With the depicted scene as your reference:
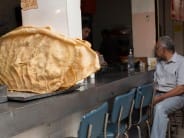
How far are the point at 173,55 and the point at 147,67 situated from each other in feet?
1.66

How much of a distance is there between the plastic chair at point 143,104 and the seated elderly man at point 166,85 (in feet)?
0.42

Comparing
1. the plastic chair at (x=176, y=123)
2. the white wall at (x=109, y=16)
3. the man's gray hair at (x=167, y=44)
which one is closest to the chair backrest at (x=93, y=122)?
the man's gray hair at (x=167, y=44)

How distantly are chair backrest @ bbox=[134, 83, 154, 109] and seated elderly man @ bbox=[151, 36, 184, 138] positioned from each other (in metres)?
0.27

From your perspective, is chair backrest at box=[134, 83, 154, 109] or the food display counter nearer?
the food display counter

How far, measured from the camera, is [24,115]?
1.99m

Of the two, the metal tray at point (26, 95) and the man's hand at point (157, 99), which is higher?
the metal tray at point (26, 95)

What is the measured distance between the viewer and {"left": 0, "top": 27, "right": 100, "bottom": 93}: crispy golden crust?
7.82 feet

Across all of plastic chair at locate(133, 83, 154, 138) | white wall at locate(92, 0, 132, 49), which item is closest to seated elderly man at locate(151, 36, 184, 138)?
plastic chair at locate(133, 83, 154, 138)

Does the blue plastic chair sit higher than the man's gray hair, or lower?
lower

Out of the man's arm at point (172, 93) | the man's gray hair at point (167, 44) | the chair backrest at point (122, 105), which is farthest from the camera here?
the man's gray hair at point (167, 44)

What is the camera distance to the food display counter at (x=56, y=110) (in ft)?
6.34

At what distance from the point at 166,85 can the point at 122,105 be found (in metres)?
1.31

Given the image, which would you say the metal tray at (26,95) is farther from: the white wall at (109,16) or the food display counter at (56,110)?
the white wall at (109,16)

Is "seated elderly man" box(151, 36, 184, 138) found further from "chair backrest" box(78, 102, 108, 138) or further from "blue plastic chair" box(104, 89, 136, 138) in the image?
"chair backrest" box(78, 102, 108, 138)
